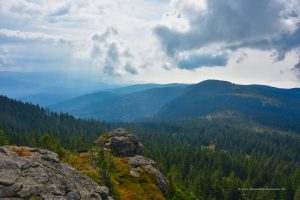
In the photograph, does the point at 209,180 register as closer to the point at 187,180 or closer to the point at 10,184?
the point at 187,180

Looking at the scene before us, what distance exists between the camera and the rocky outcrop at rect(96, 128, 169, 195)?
100938 millimetres

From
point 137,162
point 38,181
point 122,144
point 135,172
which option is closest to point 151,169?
point 135,172

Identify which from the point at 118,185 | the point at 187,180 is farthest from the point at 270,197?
the point at 118,185

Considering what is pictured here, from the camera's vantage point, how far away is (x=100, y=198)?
4975 cm

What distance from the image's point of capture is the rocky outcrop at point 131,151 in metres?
101

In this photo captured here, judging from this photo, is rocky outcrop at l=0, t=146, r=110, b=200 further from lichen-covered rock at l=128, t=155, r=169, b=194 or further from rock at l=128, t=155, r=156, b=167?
rock at l=128, t=155, r=156, b=167

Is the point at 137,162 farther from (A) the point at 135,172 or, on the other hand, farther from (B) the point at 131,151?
(B) the point at 131,151

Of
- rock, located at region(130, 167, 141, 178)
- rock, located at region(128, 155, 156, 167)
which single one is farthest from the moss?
rock, located at region(128, 155, 156, 167)

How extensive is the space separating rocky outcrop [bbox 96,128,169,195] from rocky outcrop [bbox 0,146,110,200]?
1921 inches

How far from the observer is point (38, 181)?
41.4 metres

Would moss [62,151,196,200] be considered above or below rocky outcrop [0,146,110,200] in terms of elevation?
below

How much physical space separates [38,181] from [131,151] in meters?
81.0

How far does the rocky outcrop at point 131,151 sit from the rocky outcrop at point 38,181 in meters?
48.8

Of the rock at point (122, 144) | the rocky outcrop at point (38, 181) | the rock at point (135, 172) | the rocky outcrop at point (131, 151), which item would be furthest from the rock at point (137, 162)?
the rocky outcrop at point (38, 181)
